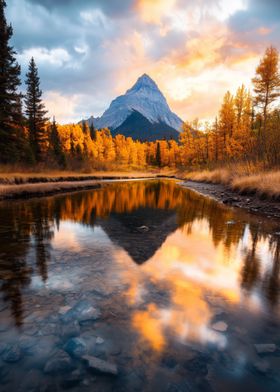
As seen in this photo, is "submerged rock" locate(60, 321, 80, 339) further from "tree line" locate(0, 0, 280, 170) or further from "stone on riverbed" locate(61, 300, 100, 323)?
"tree line" locate(0, 0, 280, 170)

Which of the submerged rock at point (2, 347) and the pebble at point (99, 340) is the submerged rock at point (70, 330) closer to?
the pebble at point (99, 340)

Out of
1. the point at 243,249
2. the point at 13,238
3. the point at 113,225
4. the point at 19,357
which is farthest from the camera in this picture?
the point at 113,225

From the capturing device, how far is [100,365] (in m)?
2.03

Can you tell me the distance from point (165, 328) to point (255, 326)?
3.47ft

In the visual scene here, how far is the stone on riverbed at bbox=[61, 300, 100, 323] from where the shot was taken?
2.68m

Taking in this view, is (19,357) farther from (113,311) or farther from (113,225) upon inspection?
(113,225)

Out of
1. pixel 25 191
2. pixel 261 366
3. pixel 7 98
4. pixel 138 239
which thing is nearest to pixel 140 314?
pixel 261 366

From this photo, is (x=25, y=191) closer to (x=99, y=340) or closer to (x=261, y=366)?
(x=99, y=340)

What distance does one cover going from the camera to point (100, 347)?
2.25 m

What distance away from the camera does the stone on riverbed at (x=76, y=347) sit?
2.16 metres

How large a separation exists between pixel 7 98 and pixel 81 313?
28370mm

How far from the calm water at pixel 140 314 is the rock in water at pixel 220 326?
0.04 feet

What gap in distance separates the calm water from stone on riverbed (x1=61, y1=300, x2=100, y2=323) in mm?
12

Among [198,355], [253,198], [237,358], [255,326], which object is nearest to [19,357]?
[198,355]
